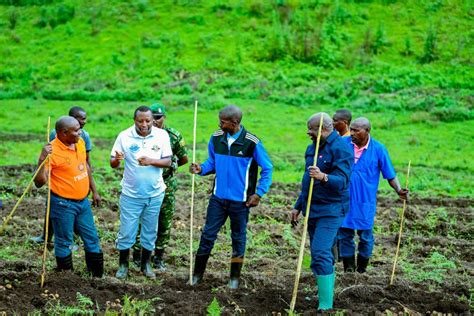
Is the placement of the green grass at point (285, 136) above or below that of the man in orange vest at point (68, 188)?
below

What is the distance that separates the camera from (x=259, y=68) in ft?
89.8

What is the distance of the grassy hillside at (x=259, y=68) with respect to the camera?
20.4m

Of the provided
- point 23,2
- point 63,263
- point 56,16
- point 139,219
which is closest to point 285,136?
point 139,219

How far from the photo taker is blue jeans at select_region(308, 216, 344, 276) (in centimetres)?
686

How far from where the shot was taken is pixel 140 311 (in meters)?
6.32

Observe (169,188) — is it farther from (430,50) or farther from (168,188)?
(430,50)

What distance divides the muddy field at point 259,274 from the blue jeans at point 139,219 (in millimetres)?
386

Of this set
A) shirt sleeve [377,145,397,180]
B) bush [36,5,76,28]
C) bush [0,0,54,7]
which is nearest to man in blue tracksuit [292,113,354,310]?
shirt sleeve [377,145,397,180]

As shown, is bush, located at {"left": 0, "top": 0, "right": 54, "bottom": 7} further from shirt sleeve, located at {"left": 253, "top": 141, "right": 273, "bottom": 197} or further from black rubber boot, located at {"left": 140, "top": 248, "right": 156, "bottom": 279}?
shirt sleeve, located at {"left": 253, "top": 141, "right": 273, "bottom": 197}

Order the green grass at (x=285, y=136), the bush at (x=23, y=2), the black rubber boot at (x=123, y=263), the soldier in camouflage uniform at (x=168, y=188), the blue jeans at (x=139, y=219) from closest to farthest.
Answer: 1. the blue jeans at (x=139, y=219)
2. the black rubber boot at (x=123, y=263)
3. the soldier in camouflage uniform at (x=168, y=188)
4. the green grass at (x=285, y=136)
5. the bush at (x=23, y=2)

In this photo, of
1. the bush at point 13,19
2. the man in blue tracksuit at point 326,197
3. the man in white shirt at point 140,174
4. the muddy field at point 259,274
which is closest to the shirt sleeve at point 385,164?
the muddy field at point 259,274

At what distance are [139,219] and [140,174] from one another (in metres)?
0.58

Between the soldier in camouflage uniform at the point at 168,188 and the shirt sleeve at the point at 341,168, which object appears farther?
the soldier in camouflage uniform at the point at 168,188

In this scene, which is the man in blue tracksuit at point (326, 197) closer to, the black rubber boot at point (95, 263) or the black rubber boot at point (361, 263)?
the black rubber boot at point (361, 263)
